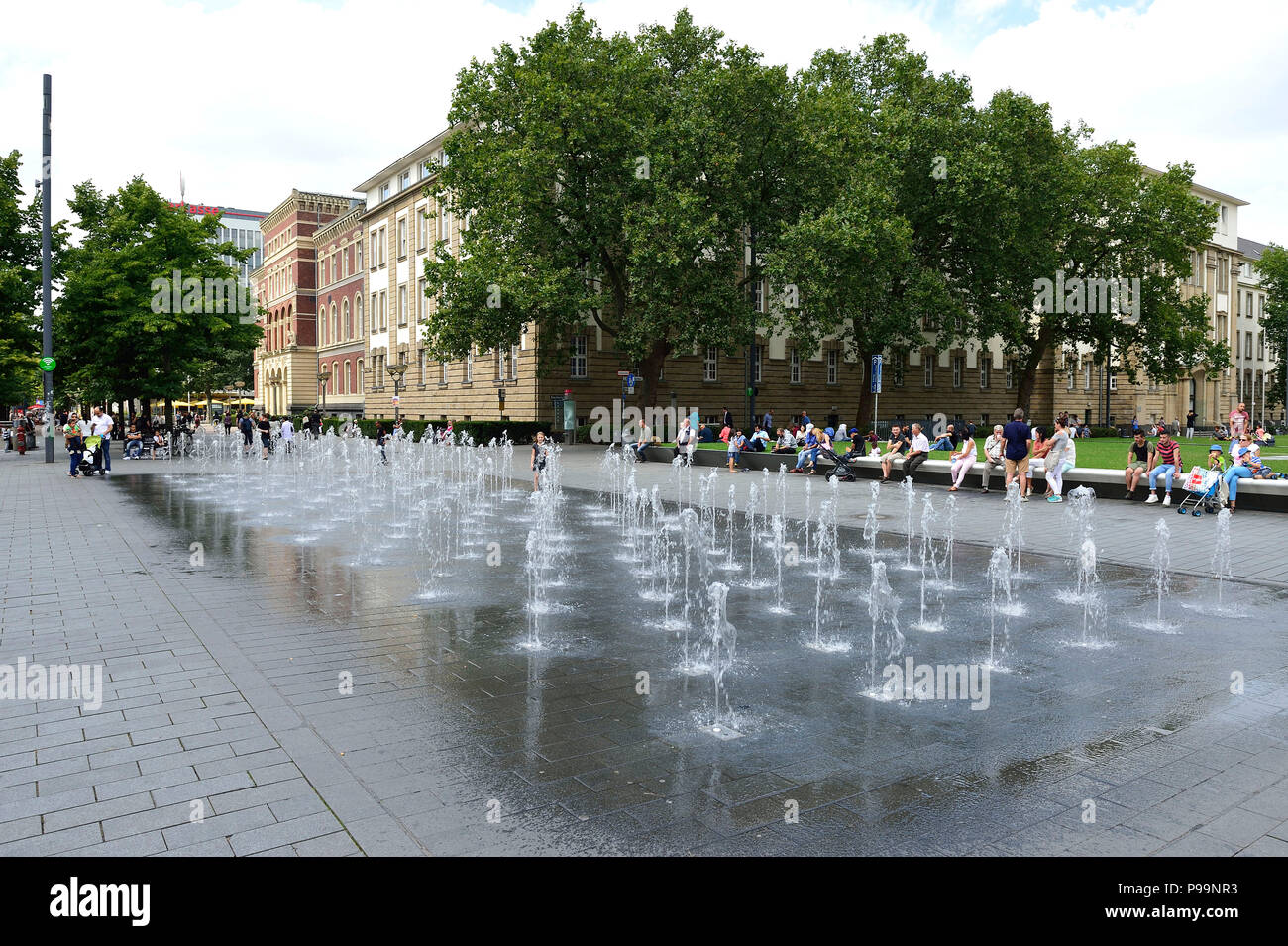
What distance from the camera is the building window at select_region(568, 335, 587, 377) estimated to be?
44406 millimetres

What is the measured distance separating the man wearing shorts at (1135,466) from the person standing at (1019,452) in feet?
5.98

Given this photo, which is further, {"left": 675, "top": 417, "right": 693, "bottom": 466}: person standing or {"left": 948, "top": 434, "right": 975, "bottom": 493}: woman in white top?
{"left": 675, "top": 417, "right": 693, "bottom": 466}: person standing

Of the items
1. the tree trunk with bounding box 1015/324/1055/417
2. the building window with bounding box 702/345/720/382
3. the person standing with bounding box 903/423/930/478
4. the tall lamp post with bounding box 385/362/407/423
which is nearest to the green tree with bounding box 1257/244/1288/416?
the tree trunk with bounding box 1015/324/1055/417

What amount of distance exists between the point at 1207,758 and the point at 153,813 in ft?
16.8

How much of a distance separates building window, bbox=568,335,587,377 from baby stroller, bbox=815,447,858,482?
2172 cm

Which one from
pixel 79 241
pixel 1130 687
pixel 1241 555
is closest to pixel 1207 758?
pixel 1130 687

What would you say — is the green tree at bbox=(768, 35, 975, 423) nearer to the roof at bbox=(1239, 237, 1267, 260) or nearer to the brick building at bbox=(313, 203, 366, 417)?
the brick building at bbox=(313, 203, 366, 417)

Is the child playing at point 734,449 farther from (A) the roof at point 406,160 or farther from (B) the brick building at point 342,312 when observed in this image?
(B) the brick building at point 342,312

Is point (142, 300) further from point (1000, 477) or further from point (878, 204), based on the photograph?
point (1000, 477)

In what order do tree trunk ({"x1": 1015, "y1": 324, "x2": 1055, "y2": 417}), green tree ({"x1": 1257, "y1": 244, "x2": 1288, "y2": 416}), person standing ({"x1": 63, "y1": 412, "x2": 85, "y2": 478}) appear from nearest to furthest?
1. person standing ({"x1": 63, "y1": 412, "x2": 85, "y2": 478})
2. tree trunk ({"x1": 1015, "y1": 324, "x2": 1055, "y2": 417})
3. green tree ({"x1": 1257, "y1": 244, "x2": 1288, "y2": 416})

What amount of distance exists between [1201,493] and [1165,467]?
905 mm

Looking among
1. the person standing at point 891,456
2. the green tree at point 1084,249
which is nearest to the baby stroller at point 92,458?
the person standing at point 891,456
